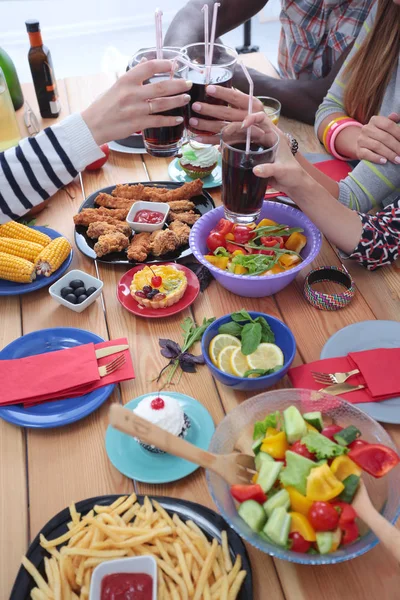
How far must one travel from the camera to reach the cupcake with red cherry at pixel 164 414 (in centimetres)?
111

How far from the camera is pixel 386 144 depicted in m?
1.76

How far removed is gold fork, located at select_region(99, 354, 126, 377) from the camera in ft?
4.26

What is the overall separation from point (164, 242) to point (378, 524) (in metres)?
1.05

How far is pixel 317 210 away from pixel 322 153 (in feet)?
2.36

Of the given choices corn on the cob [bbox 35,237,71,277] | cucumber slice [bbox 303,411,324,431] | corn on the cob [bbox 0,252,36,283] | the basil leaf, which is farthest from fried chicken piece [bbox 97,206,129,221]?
cucumber slice [bbox 303,411,324,431]

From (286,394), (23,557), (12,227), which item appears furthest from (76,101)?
(23,557)

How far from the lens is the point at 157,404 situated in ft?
3.71

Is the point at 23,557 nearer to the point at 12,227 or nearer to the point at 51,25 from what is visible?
the point at 12,227

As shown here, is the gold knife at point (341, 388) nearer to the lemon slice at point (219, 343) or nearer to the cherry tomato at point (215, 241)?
the lemon slice at point (219, 343)

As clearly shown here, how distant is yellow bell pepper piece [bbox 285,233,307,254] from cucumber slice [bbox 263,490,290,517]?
0.84 m

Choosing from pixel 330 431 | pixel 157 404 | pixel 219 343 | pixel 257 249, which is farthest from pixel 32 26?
pixel 330 431

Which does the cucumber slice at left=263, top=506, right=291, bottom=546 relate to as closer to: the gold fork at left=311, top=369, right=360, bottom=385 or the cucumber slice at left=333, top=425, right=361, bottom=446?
the cucumber slice at left=333, top=425, right=361, bottom=446

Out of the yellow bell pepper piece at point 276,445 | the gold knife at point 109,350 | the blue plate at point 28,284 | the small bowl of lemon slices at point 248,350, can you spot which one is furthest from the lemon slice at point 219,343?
the blue plate at point 28,284

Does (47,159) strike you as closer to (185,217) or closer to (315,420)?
(185,217)
